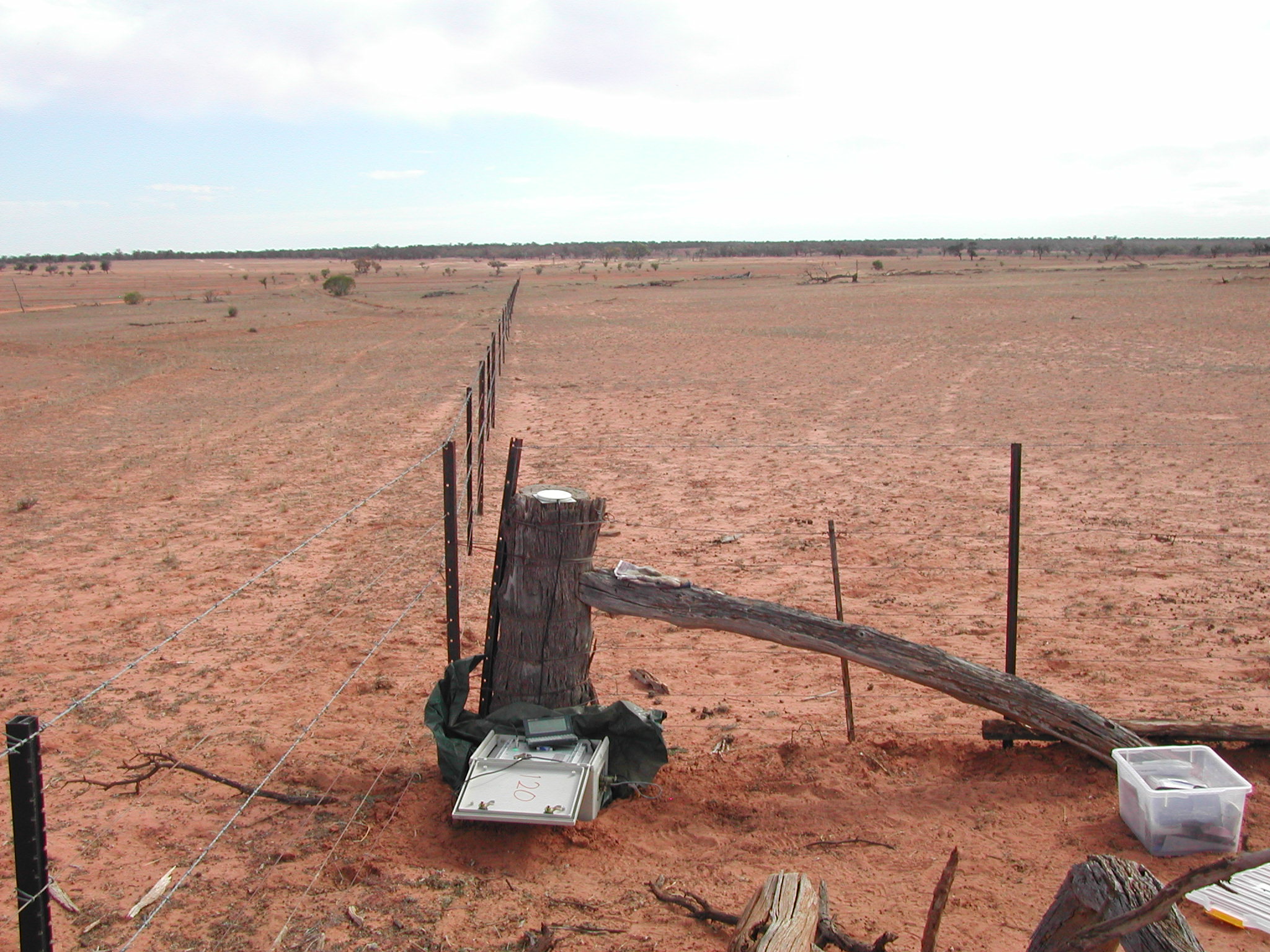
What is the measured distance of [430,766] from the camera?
4406 mm

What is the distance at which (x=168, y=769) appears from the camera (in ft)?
14.5

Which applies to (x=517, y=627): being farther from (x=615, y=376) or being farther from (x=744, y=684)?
(x=615, y=376)

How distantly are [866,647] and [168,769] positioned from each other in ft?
10.3

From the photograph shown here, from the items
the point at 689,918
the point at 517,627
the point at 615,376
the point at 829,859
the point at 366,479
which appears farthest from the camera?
the point at 615,376

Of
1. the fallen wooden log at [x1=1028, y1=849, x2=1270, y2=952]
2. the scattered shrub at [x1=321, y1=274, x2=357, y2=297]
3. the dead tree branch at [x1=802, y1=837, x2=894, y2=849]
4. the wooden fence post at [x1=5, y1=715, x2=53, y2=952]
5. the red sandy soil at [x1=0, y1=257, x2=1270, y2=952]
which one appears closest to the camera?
the fallen wooden log at [x1=1028, y1=849, x2=1270, y2=952]

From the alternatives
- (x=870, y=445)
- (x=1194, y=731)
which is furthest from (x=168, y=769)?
(x=870, y=445)

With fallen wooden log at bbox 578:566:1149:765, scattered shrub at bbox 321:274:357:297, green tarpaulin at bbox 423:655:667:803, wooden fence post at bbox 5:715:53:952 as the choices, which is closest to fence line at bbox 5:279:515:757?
wooden fence post at bbox 5:715:53:952

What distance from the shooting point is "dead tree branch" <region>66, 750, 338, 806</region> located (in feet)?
13.6

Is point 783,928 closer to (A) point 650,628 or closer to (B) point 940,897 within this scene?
(B) point 940,897

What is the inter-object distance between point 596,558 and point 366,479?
3.85 m

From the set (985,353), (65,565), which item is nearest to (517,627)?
(65,565)

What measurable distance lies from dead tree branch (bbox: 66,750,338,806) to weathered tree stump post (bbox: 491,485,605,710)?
88cm

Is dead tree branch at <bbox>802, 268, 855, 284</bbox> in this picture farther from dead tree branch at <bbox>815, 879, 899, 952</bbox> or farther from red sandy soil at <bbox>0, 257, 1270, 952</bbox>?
dead tree branch at <bbox>815, 879, 899, 952</bbox>

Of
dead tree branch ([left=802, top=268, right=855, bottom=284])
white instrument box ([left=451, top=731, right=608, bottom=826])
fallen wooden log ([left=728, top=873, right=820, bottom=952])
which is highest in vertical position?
dead tree branch ([left=802, top=268, right=855, bottom=284])
